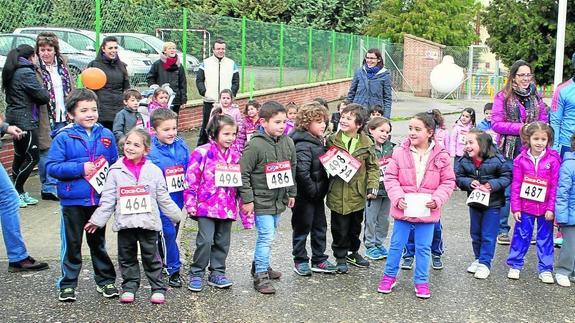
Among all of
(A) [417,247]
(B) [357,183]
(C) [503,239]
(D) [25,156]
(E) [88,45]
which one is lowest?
(C) [503,239]

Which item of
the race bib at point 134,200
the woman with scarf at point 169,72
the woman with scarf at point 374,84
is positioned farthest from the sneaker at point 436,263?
the woman with scarf at point 169,72

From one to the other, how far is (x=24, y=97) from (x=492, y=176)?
16.8ft

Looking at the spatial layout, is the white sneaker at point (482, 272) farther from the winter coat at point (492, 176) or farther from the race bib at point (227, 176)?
the race bib at point (227, 176)

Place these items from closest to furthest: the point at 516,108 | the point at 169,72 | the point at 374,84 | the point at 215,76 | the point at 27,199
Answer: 1. the point at 516,108
2. the point at 27,199
3. the point at 374,84
4. the point at 169,72
5. the point at 215,76

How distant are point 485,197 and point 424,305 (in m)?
1.19

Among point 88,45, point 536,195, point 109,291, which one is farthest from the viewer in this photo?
point 88,45

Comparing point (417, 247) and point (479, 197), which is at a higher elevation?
point (479, 197)

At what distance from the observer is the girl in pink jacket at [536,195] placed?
6379 mm

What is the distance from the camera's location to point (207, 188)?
19.2ft

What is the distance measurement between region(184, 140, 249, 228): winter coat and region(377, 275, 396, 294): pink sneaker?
4.40 feet

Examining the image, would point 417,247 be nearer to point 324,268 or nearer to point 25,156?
point 324,268

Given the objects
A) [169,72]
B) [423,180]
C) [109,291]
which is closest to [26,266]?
[109,291]

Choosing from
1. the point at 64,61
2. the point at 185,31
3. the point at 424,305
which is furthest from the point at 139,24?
the point at 424,305

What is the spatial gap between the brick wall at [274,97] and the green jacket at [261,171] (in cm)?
493
